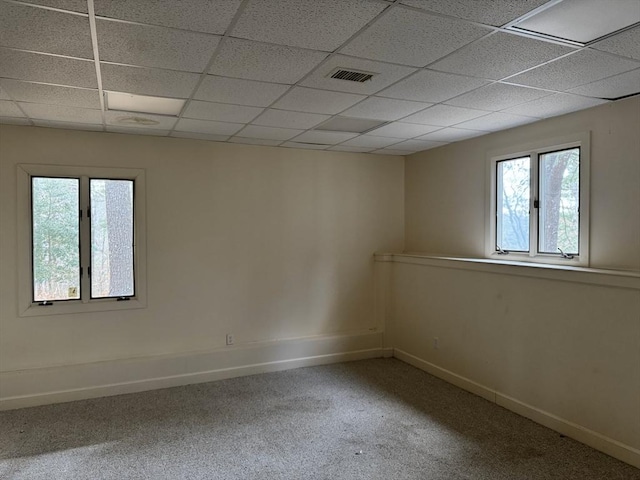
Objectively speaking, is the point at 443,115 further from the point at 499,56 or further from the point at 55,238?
the point at 55,238

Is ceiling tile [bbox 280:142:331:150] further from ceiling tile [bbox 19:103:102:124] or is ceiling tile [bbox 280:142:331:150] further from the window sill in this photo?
the window sill

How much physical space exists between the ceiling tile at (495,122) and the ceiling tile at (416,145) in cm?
69

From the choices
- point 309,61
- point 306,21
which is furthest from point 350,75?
point 306,21

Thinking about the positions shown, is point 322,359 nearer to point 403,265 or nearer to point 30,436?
point 403,265

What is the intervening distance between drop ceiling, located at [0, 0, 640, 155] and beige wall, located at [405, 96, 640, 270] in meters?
0.17

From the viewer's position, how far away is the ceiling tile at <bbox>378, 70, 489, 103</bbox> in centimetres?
270

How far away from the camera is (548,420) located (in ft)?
11.3

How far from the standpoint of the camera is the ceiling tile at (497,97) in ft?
9.60

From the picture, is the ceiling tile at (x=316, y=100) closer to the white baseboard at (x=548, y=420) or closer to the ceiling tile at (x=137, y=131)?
the ceiling tile at (x=137, y=131)

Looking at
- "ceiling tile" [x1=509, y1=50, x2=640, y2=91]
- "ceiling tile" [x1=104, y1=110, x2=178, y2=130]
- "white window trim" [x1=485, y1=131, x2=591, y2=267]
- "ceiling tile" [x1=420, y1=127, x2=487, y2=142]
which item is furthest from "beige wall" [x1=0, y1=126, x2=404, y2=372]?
"ceiling tile" [x1=509, y1=50, x2=640, y2=91]

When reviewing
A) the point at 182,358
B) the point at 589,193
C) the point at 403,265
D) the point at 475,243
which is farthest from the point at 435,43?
the point at 182,358

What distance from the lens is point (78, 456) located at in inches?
119

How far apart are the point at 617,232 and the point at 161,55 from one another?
10.9 feet

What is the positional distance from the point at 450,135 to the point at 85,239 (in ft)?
12.1
